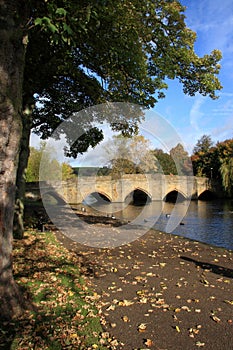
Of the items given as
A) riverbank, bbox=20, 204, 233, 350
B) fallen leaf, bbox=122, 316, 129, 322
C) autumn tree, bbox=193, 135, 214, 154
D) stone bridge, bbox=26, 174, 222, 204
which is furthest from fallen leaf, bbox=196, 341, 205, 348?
autumn tree, bbox=193, 135, 214, 154

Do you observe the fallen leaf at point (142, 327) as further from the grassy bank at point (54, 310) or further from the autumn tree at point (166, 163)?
the autumn tree at point (166, 163)

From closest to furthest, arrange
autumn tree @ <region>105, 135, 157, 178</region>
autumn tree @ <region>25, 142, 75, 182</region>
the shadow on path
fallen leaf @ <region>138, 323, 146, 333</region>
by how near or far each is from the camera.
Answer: fallen leaf @ <region>138, 323, 146, 333</region>
the shadow on path
autumn tree @ <region>25, 142, 75, 182</region>
autumn tree @ <region>105, 135, 157, 178</region>

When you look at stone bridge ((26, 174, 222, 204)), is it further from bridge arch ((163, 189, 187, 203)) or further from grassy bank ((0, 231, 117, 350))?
grassy bank ((0, 231, 117, 350))

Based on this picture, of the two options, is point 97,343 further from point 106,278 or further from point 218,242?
point 218,242

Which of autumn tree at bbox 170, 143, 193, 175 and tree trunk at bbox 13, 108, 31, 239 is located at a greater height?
autumn tree at bbox 170, 143, 193, 175

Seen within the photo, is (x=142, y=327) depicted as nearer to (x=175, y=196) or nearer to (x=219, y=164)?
(x=175, y=196)

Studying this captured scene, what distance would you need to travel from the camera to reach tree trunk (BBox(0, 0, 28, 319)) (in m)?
3.80

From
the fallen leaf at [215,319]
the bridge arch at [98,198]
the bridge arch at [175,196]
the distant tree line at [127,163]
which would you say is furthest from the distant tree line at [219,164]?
the fallen leaf at [215,319]

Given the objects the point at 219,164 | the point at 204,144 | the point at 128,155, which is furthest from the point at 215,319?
the point at 204,144

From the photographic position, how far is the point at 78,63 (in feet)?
29.7

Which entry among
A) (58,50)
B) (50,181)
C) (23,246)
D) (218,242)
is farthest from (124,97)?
(50,181)

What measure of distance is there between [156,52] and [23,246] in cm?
733

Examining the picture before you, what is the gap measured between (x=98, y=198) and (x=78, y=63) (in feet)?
108

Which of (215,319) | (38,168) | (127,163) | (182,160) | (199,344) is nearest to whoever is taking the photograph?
(199,344)
